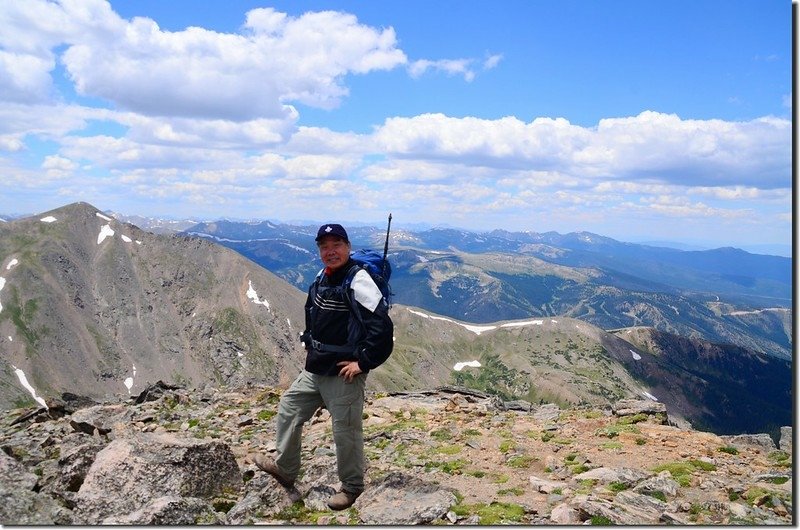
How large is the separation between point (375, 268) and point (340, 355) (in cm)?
188

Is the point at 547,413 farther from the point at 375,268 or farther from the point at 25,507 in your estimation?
the point at 25,507

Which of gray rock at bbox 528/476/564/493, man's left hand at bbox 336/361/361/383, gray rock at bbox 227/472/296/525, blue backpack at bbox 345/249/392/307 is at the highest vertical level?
blue backpack at bbox 345/249/392/307

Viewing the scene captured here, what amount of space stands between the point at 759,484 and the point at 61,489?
14.9 meters

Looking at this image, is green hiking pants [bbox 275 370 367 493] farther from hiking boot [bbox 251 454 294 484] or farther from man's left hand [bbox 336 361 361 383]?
man's left hand [bbox 336 361 361 383]

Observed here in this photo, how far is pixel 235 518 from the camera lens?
1019 cm

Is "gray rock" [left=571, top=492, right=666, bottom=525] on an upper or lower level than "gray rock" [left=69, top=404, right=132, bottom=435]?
upper

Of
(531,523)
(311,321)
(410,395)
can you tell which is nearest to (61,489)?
(311,321)

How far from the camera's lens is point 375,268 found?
1091cm

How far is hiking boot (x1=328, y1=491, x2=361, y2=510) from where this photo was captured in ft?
34.7

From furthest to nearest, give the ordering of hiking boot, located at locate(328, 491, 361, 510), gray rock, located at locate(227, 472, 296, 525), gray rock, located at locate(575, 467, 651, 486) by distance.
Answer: gray rock, located at locate(575, 467, 651, 486), hiking boot, located at locate(328, 491, 361, 510), gray rock, located at locate(227, 472, 296, 525)

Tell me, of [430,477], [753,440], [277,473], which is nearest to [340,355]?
[277,473]

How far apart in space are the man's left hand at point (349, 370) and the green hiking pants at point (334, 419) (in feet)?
0.72

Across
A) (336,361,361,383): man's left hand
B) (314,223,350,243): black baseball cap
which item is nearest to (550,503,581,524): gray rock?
(336,361,361,383): man's left hand

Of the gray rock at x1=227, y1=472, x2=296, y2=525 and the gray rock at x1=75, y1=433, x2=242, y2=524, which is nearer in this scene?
the gray rock at x1=75, y1=433, x2=242, y2=524
